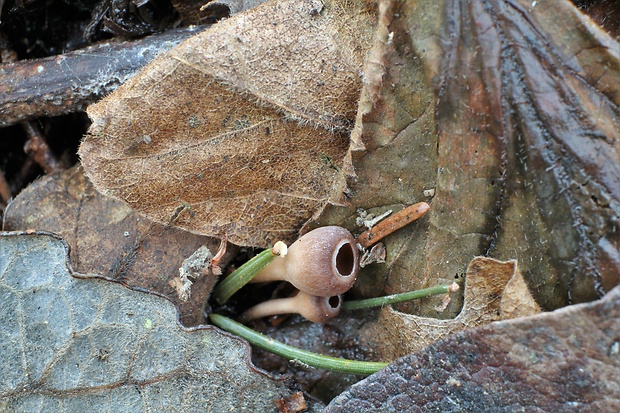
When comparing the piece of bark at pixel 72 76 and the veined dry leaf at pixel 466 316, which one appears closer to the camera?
the veined dry leaf at pixel 466 316

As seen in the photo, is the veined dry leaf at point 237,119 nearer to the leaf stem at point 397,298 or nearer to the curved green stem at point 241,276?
the curved green stem at point 241,276

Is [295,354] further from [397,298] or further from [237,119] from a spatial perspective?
[237,119]

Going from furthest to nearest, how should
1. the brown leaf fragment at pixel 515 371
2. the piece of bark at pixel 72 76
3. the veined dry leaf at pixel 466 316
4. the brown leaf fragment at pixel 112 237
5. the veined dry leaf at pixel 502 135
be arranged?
the piece of bark at pixel 72 76 < the brown leaf fragment at pixel 112 237 < the veined dry leaf at pixel 466 316 < the veined dry leaf at pixel 502 135 < the brown leaf fragment at pixel 515 371

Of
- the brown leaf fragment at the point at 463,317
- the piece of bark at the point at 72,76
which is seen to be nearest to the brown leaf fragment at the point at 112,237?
the piece of bark at the point at 72,76

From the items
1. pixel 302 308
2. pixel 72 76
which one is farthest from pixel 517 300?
pixel 72 76

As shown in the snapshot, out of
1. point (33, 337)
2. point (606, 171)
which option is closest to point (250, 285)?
point (33, 337)

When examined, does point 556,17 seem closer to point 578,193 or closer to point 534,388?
point 578,193

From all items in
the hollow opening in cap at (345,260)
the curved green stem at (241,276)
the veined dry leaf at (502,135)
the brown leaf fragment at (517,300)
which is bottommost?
the curved green stem at (241,276)
